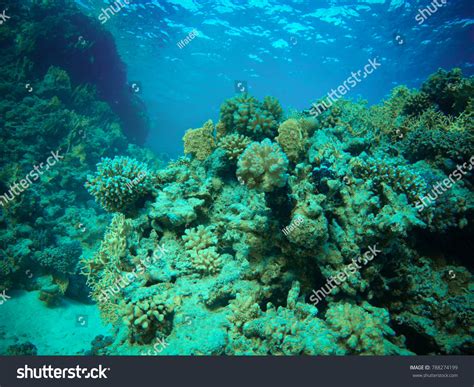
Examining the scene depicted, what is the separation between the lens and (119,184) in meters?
5.41

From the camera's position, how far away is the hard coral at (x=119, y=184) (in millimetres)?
5422

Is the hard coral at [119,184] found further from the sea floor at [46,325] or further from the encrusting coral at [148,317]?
the sea floor at [46,325]

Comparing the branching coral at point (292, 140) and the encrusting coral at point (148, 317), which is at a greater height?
the branching coral at point (292, 140)

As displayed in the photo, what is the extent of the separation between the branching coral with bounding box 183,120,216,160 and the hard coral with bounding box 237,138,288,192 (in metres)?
3.68

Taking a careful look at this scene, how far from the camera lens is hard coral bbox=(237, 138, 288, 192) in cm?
323

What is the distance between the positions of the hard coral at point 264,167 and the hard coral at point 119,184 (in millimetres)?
3065

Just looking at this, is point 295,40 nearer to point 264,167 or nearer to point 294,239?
point 264,167

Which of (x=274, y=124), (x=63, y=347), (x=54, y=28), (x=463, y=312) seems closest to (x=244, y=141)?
(x=274, y=124)

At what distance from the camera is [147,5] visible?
25406 mm

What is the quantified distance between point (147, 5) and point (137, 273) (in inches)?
1155

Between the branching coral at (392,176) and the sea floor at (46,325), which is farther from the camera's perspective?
the sea floor at (46,325)

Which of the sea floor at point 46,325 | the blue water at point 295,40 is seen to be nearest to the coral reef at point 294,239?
the sea floor at point 46,325

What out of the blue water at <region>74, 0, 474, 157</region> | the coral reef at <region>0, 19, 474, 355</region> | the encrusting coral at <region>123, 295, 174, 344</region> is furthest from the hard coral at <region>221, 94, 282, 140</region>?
the blue water at <region>74, 0, 474, 157</region>

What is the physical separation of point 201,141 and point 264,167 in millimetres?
4013
